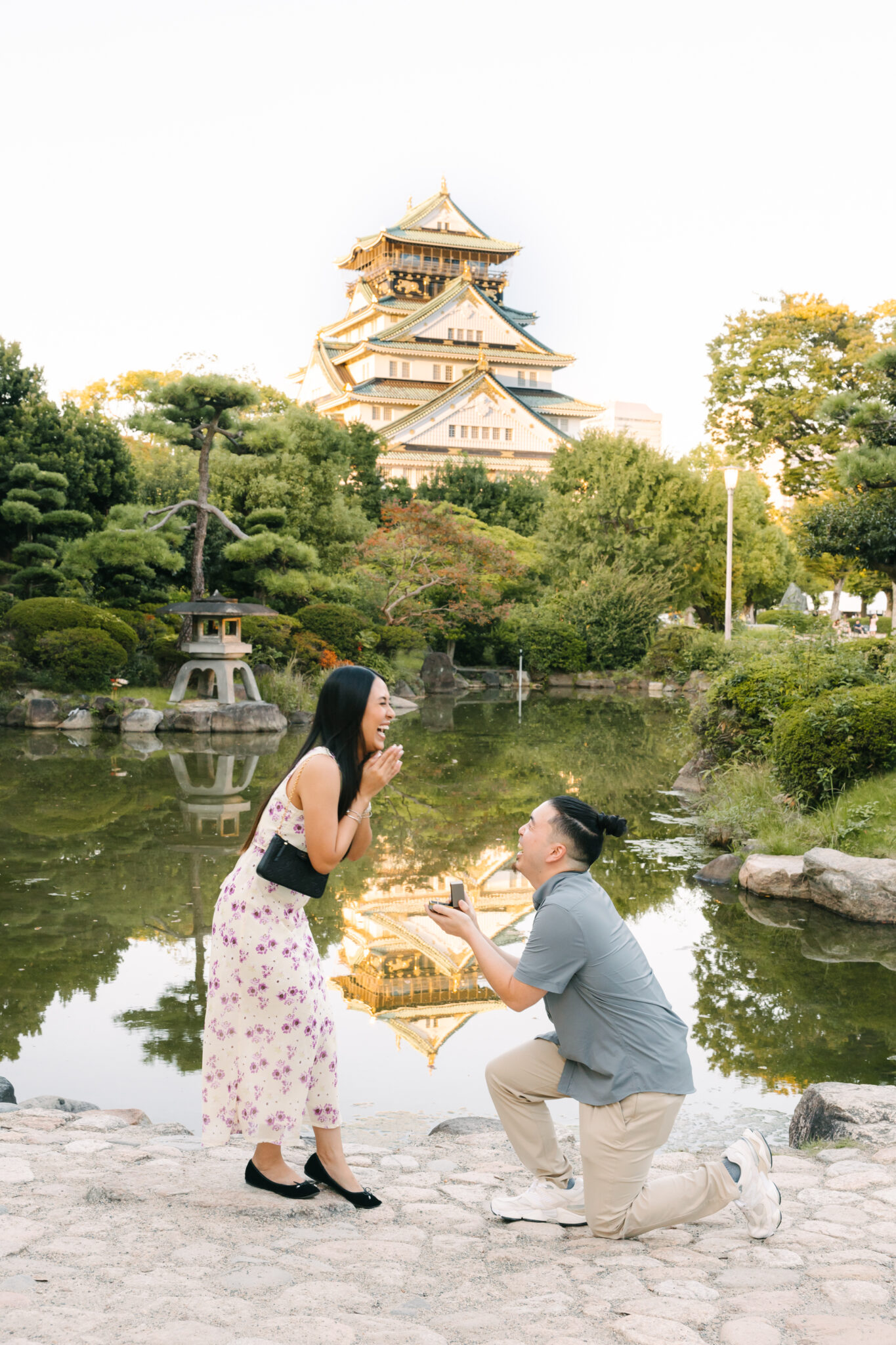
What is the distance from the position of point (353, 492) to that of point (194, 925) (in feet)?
74.2

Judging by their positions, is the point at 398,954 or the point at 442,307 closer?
the point at 398,954

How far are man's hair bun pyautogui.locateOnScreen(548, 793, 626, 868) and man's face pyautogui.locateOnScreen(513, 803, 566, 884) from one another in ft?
0.06

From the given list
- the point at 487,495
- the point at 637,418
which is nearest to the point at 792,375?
the point at 487,495

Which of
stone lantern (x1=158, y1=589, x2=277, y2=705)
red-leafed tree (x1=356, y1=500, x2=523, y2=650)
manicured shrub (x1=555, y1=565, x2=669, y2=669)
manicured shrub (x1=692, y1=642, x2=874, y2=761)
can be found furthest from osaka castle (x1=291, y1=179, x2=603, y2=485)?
manicured shrub (x1=692, y1=642, x2=874, y2=761)

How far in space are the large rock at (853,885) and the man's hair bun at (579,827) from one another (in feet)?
13.7

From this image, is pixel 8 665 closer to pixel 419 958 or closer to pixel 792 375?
pixel 419 958

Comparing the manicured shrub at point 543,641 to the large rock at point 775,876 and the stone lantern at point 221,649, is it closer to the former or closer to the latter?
the stone lantern at point 221,649

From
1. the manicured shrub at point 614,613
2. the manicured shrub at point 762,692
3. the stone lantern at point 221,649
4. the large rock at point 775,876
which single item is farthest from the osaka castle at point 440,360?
the large rock at point 775,876

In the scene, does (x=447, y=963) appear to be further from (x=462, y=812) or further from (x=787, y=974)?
(x=462, y=812)

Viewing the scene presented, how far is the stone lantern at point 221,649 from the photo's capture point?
1659cm

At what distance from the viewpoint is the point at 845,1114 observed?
138 inches

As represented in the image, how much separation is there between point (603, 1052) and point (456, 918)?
18.0 inches

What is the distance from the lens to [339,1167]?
2.86 metres

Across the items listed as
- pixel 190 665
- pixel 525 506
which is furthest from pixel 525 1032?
pixel 525 506
